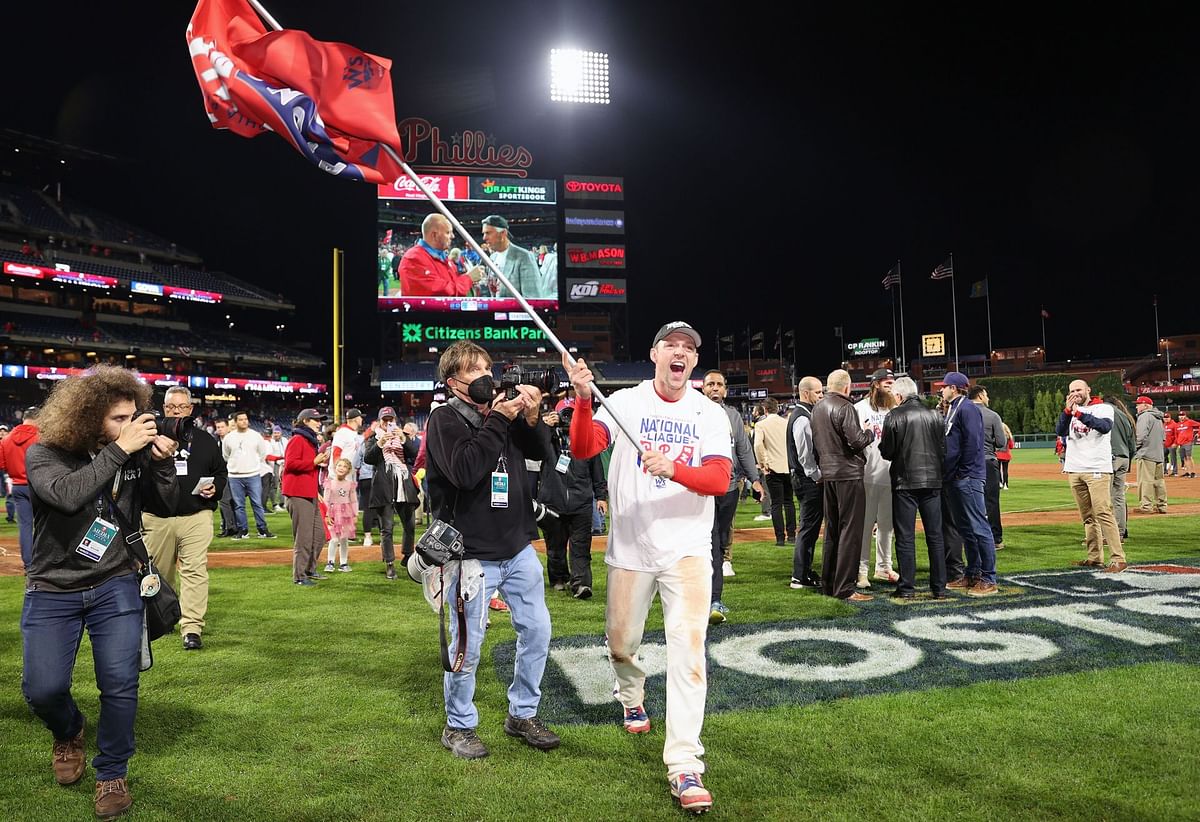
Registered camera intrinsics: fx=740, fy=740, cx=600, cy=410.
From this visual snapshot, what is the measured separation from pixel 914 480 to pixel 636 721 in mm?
4331

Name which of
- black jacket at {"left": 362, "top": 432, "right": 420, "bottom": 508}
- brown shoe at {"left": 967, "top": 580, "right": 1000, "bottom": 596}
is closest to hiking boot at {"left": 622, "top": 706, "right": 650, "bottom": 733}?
brown shoe at {"left": 967, "top": 580, "right": 1000, "bottom": 596}

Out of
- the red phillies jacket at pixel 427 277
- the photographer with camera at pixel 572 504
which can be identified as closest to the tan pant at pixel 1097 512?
the photographer with camera at pixel 572 504

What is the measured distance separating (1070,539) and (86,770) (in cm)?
1188

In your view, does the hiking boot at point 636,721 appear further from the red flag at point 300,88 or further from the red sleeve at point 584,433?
the red flag at point 300,88

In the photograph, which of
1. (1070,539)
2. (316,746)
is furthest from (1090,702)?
(1070,539)

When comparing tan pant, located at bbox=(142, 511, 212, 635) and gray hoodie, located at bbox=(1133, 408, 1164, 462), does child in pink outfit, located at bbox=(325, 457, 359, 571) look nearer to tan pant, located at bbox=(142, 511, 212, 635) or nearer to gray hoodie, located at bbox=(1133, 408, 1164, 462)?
tan pant, located at bbox=(142, 511, 212, 635)

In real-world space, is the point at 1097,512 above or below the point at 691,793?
above

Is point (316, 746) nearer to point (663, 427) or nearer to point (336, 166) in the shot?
point (663, 427)

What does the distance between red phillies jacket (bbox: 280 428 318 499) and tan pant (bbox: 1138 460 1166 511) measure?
14564 millimetres

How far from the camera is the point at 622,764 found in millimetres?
3742

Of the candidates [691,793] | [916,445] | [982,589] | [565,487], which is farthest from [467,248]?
[691,793]

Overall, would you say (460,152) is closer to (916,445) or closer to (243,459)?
(243,459)

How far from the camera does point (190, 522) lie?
20.1 ft

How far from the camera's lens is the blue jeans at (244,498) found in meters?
13.4
